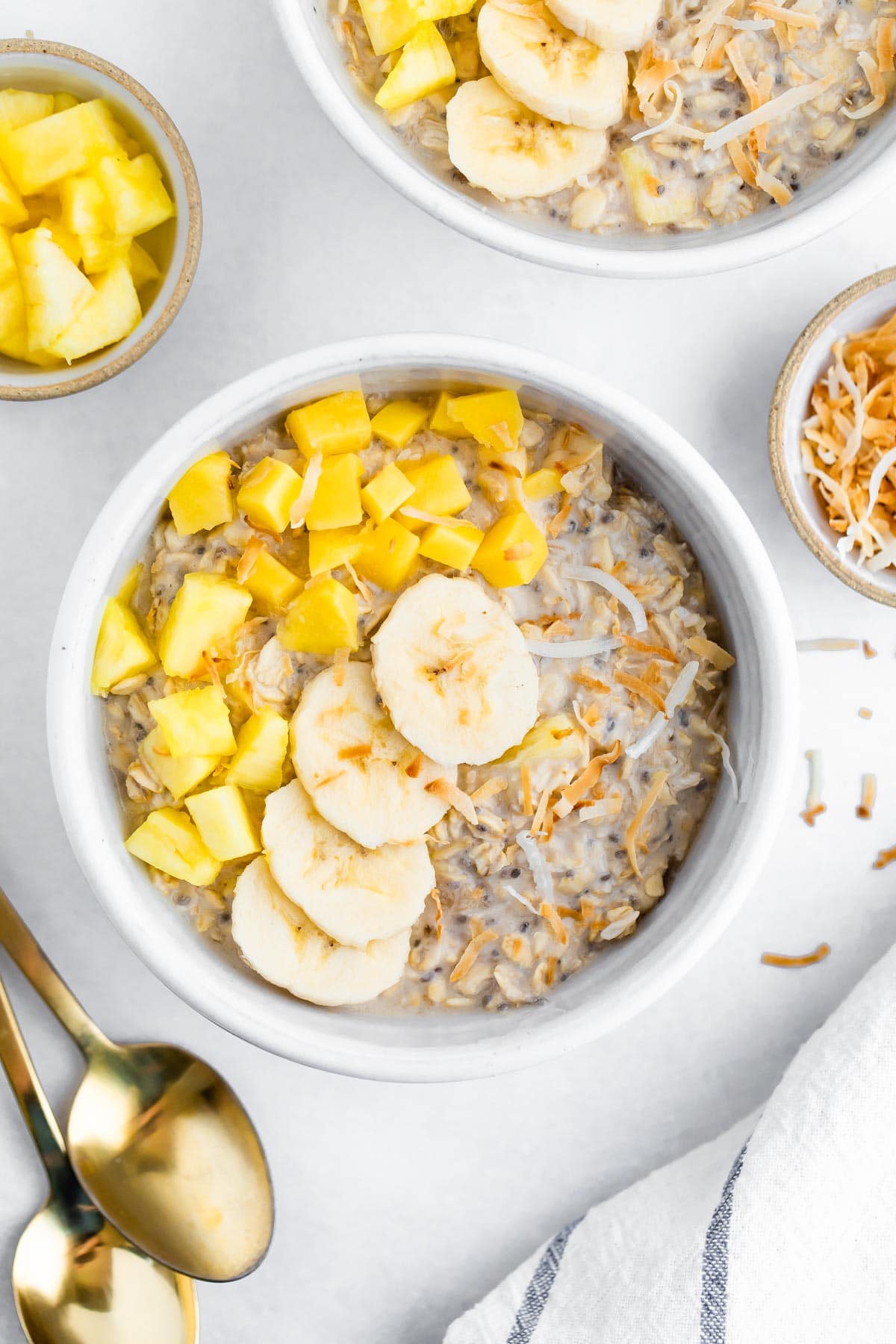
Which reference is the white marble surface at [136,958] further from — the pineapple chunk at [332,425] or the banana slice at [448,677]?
the banana slice at [448,677]

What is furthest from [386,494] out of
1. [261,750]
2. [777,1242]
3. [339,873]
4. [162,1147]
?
[777,1242]

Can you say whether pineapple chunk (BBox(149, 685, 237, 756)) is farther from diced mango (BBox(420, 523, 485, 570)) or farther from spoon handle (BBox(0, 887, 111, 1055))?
spoon handle (BBox(0, 887, 111, 1055))

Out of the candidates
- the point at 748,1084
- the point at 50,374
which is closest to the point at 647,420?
the point at 50,374

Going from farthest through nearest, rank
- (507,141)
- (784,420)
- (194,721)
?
(784,420)
(507,141)
(194,721)

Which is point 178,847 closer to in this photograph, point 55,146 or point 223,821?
point 223,821

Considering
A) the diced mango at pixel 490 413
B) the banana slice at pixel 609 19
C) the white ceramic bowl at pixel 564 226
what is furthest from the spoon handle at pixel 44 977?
the banana slice at pixel 609 19

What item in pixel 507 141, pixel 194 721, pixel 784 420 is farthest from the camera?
pixel 784 420

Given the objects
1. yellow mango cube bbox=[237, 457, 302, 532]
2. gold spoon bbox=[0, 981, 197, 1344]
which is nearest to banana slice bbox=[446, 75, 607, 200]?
yellow mango cube bbox=[237, 457, 302, 532]
